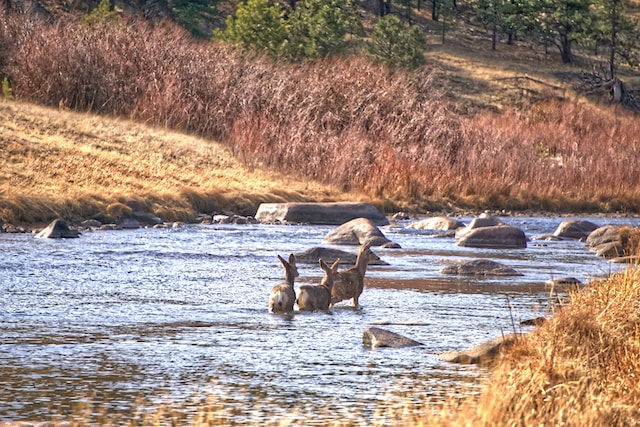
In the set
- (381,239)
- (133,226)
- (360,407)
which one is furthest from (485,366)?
(133,226)

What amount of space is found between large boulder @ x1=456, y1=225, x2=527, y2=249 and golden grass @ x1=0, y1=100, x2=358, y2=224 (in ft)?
22.2

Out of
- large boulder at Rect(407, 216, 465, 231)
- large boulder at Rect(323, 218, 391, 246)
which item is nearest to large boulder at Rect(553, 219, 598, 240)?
large boulder at Rect(407, 216, 465, 231)

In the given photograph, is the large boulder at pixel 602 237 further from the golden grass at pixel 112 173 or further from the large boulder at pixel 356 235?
the golden grass at pixel 112 173

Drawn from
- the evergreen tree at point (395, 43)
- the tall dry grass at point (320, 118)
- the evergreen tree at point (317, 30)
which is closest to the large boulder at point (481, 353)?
the tall dry grass at point (320, 118)

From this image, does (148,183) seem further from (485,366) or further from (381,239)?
(485,366)

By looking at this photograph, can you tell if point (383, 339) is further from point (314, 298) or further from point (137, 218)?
point (137, 218)

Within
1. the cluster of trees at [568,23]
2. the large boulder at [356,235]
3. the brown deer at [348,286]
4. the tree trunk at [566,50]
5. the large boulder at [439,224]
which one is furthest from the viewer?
the tree trunk at [566,50]

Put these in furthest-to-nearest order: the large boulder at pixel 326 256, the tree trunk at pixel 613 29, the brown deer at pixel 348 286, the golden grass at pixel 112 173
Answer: the tree trunk at pixel 613 29 → the golden grass at pixel 112 173 → the large boulder at pixel 326 256 → the brown deer at pixel 348 286

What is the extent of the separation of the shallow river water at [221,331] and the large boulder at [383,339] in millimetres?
117

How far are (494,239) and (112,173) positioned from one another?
9.48m

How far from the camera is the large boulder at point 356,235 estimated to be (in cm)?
2111

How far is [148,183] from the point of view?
26984mm

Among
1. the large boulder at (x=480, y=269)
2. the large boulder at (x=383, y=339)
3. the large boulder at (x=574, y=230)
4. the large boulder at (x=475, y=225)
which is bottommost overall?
the large boulder at (x=574, y=230)

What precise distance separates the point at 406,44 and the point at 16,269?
5450 centimetres
